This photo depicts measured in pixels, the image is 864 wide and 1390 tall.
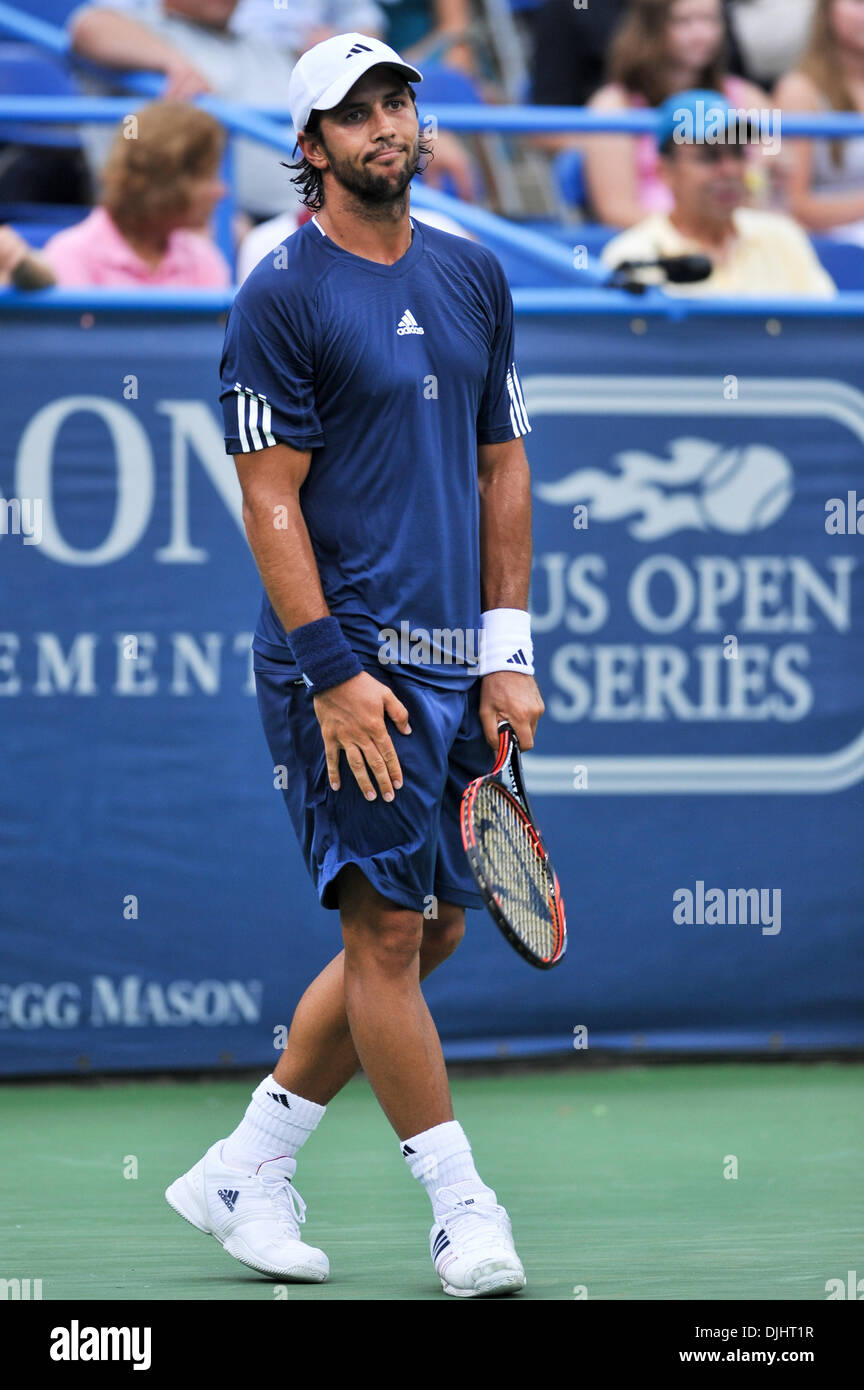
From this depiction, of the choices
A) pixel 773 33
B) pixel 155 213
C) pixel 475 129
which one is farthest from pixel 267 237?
pixel 773 33

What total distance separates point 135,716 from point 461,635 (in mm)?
2186

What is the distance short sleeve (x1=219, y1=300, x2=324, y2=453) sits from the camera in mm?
3215

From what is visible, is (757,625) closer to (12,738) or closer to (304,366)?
(12,738)

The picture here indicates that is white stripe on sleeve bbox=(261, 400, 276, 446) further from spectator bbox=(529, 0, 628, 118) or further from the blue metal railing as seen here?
spectator bbox=(529, 0, 628, 118)

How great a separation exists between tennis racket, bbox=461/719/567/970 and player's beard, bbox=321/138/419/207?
2.91 feet

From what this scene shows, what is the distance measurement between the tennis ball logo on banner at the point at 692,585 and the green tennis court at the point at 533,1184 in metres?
0.89

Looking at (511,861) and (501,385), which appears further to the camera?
(501,385)

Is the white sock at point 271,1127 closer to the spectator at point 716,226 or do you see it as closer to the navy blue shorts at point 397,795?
the navy blue shorts at point 397,795

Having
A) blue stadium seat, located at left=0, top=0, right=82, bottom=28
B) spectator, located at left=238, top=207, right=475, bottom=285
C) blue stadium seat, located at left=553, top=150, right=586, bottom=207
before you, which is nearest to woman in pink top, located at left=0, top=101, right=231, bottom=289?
spectator, located at left=238, top=207, right=475, bottom=285

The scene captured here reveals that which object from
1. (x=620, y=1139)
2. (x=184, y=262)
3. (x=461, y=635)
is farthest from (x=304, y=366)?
(x=184, y=262)

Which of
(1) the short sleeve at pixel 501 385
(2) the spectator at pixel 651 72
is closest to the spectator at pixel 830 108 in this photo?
(2) the spectator at pixel 651 72

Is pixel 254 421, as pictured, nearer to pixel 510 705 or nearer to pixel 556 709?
pixel 510 705

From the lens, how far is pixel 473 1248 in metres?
3.14

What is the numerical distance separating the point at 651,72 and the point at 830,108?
3.03 feet
